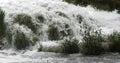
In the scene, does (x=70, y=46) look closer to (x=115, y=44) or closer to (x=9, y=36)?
(x=115, y=44)

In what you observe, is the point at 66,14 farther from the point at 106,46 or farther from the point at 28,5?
the point at 106,46

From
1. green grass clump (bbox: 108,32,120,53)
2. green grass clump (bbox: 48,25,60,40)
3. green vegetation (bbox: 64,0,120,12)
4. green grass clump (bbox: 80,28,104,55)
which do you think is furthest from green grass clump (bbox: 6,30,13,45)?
green vegetation (bbox: 64,0,120,12)

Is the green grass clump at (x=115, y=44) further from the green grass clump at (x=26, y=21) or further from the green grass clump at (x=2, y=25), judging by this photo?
the green grass clump at (x=2, y=25)

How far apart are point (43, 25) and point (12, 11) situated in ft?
4.68

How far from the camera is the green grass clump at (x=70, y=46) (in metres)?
14.1

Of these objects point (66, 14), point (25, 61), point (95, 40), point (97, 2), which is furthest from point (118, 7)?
point (25, 61)

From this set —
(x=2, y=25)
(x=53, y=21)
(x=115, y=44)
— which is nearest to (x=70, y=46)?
(x=115, y=44)

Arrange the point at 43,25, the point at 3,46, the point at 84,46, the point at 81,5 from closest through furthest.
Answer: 1. the point at 84,46
2. the point at 3,46
3. the point at 43,25
4. the point at 81,5

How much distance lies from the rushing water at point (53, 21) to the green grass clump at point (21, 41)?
0.29m

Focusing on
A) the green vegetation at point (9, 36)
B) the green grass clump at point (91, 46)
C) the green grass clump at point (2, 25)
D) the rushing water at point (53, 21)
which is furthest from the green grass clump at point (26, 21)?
the green grass clump at point (91, 46)

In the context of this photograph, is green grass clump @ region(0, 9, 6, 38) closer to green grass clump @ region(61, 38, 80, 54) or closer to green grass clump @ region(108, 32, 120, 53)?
green grass clump @ region(61, 38, 80, 54)

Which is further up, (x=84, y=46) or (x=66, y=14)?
(x=66, y=14)

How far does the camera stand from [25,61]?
42.6ft

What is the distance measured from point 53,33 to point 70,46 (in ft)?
6.74
